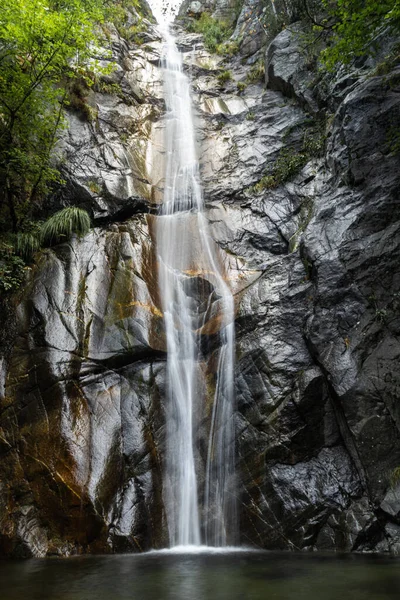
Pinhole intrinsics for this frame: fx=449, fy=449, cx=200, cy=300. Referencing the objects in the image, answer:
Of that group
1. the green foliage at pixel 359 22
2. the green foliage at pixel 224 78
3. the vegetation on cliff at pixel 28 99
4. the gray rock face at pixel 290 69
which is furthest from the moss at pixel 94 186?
the green foliage at pixel 224 78

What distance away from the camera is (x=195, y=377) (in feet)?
32.5

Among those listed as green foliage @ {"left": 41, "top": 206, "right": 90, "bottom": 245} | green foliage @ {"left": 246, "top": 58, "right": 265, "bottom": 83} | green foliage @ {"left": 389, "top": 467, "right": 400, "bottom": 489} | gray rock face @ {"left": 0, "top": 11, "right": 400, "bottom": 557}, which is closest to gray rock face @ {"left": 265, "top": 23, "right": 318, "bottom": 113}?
green foliage @ {"left": 246, "top": 58, "right": 265, "bottom": 83}

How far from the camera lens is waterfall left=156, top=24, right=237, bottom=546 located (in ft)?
27.9

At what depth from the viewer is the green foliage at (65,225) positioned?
1159cm

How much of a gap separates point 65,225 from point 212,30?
1741 centimetres

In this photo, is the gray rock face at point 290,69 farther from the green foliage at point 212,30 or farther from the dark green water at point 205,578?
the dark green water at point 205,578

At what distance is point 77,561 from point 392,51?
13649 millimetres

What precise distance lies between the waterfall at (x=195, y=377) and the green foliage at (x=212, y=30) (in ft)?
41.5

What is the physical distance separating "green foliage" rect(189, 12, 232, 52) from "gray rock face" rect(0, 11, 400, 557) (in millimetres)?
12384

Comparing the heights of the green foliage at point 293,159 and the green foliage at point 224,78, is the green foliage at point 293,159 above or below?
below

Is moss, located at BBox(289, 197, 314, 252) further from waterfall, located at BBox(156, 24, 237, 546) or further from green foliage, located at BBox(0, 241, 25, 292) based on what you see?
green foliage, located at BBox(0, 241, 25, 292)

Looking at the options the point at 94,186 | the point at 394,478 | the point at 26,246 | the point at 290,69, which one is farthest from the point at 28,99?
the point at 394,478

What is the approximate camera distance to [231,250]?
1277 cm

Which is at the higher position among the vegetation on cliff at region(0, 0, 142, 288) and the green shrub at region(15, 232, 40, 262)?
the vegetation on cliff at region(0, 0, 142, 288)
